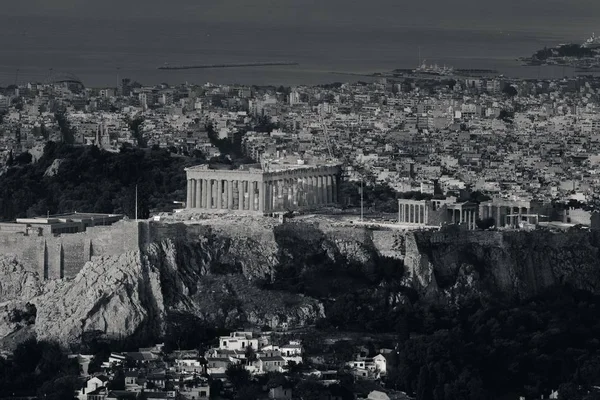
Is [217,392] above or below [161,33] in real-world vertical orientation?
below

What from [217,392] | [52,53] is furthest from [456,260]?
[52,53]

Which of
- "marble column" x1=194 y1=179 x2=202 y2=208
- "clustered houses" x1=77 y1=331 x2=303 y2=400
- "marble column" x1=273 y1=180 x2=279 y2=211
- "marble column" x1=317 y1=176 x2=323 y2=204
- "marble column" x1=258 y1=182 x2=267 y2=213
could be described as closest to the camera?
"clustered houses" x1=77 y1=331 x2=303 y2=400

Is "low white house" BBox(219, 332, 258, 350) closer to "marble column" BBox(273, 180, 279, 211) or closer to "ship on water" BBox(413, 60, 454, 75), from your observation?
"marble column" BBox(273, 180, 279, 211)

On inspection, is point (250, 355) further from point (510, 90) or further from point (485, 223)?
point (510, 90)

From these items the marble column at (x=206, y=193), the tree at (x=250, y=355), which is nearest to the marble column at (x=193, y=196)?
the marble column at (x=206, y=193)

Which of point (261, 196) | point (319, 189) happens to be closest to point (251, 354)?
point (261, 196)

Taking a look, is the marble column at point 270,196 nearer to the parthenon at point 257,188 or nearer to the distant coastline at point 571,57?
the parthenon at point 257,188

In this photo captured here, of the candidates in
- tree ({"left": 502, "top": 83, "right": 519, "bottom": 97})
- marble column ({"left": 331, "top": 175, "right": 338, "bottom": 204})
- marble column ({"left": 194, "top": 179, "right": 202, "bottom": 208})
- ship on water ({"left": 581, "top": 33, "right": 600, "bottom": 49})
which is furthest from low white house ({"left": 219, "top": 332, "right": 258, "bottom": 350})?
ship on water ({"left": 581, "top": 33, "right": 600, "bottom": 49})

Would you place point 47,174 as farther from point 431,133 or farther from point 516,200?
point 431,133
